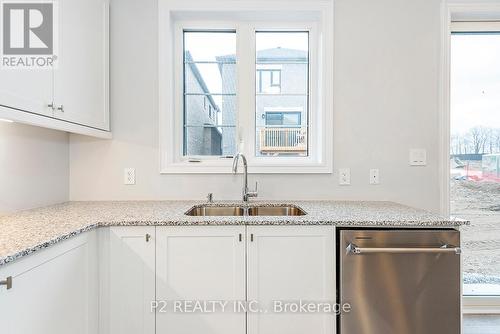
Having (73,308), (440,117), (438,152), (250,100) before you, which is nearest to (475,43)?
(440,117)

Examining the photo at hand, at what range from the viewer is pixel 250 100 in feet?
7.42

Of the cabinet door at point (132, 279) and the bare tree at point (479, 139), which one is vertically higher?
the bare tree at point (479, 139)

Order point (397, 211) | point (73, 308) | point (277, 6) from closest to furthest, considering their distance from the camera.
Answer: point (73, 308) < point (397, 211) < point (277, 6)

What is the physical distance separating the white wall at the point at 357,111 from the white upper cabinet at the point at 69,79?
18cm

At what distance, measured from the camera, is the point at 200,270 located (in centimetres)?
154

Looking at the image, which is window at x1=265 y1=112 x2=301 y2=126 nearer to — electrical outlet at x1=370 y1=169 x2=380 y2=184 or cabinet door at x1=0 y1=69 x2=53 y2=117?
electrical outlet at x1=370 y1=169 x2=380 y2=184

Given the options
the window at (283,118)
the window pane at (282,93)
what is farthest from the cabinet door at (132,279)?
the window at (283,118)

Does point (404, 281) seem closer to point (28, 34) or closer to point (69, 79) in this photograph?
point (69, 79)

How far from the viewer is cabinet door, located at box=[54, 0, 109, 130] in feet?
5.08

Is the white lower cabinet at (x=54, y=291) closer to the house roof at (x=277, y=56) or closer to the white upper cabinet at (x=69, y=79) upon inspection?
the white upper cabinet at (x=69, y=79)

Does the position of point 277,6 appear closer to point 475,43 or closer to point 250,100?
point 250,100

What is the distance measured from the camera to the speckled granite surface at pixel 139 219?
1.20 meters

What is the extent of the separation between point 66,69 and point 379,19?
202 cm

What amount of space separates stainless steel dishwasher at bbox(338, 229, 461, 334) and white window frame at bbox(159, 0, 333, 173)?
790 mm
